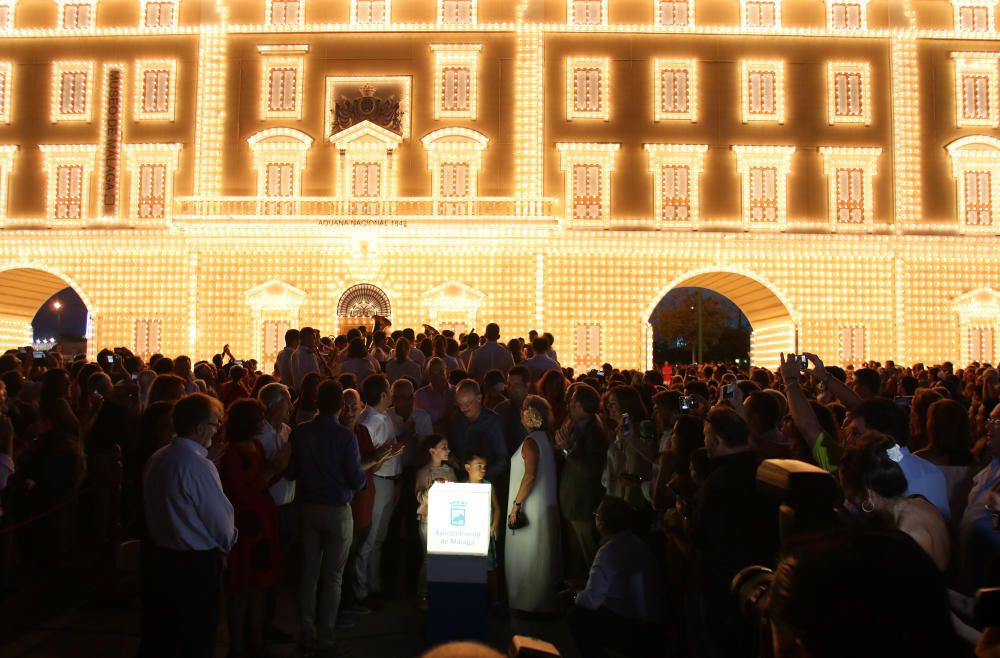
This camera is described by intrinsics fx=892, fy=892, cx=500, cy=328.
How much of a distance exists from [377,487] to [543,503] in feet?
5.91

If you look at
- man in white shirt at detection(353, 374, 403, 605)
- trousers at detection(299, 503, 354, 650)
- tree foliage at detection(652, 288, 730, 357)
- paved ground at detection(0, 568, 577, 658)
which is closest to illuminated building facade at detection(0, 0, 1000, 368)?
man in white shirt at detection(353, 374, 403, 605)

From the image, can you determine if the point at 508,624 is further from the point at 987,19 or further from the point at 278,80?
the point at 987,19

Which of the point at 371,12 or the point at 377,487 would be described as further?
the point at 371,12

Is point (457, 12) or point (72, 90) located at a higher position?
point (457, 12)

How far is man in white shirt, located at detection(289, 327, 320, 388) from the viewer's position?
13.3 metres

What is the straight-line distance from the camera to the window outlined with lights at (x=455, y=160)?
99.6 ft

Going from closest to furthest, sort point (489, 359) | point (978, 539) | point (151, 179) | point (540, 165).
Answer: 1. point (978, 539)
2. point (489, 359)
3. point (540, 165)
4. point (151, 179)

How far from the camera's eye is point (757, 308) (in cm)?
3403

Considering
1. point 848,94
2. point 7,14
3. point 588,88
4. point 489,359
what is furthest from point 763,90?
point 7,14

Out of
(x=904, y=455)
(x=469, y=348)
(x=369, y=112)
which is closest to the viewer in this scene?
(x=904, y=455)

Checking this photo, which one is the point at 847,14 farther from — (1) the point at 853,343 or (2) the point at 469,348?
(2) the point at 469,348

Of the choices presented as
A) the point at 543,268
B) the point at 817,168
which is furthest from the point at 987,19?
the point at 543,268

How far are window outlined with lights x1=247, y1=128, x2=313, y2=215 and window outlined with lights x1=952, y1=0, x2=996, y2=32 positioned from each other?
23.0m

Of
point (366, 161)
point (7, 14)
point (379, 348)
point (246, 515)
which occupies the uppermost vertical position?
point (7, 14)
